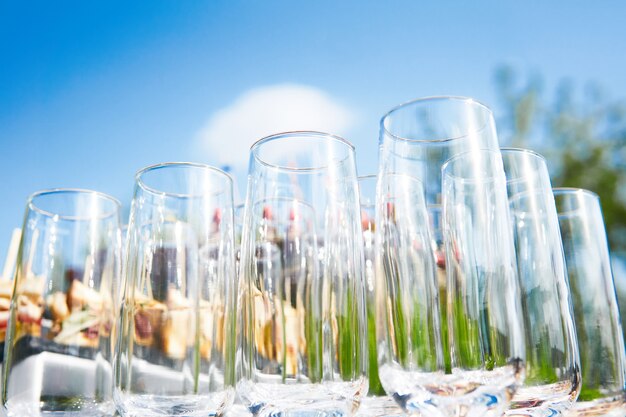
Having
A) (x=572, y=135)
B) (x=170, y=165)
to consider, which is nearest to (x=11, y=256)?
(x=170, y=165)

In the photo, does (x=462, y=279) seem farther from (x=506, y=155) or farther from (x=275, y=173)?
(x=506, y=155)

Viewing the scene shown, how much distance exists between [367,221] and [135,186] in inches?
12.4

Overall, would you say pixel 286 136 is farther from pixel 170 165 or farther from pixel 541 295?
pixel 541 295

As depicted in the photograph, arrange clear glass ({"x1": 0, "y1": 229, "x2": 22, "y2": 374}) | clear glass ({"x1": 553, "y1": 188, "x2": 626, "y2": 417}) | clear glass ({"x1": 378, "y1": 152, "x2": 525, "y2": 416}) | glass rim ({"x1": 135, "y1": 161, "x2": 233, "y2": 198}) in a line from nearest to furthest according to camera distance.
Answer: clear glass ({"x1": 378, "y1": 152, "x2": 525, "y2": 416}) → glass rim ({"x1": 135, "y1": 161, "x2": 233, "y2": 198}) → clear glass ({"x1": 0, "y1": 229, "x2": 22, "y2": 374}) → clear glass ({"x1": 553, "y1": 188, "x2": 626, "y2": 417})

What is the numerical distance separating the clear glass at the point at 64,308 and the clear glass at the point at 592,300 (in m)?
0.66

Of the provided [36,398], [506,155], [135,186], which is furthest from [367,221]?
[36,398]

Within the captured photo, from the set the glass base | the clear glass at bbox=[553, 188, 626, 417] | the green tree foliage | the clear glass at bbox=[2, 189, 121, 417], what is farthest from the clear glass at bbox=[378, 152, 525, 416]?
the green tree foliage

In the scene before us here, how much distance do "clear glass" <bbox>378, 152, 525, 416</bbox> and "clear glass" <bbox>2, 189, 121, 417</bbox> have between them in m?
0.31

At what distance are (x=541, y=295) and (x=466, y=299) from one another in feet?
0.58

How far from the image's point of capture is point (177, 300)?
0.53 m

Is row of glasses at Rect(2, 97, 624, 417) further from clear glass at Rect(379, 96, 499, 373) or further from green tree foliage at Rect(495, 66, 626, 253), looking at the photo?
green tree foliage at Rect(495, 66, 626, 253)

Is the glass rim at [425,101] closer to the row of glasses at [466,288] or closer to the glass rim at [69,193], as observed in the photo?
the row of glasses at [466,288]

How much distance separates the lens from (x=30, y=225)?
2.20ft

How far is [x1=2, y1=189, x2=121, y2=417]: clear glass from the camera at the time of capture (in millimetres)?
589
